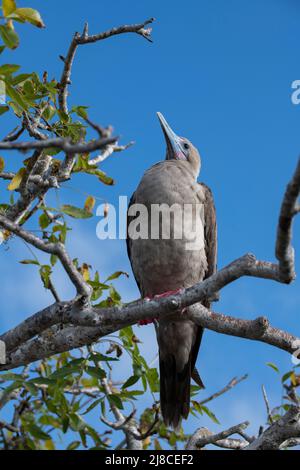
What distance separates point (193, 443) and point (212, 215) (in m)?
2.18

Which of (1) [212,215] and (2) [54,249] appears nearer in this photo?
(2) [54,249]

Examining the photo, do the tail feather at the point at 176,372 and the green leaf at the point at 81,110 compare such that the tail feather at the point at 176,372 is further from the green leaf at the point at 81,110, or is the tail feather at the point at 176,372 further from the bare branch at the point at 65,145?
the bare branch at the point at 65,145

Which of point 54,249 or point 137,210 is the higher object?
point 137,210

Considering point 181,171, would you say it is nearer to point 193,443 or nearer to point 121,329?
point 121,329

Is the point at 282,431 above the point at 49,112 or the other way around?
the other way around

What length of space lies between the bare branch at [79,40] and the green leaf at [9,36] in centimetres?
194

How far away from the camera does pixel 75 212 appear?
14.7 feet

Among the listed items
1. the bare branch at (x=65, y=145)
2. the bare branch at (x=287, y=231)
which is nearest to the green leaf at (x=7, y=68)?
the bare branch at (x=65, y=145)

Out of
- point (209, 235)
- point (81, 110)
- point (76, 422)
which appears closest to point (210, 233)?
point (209, 235)

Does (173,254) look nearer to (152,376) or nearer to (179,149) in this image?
(152,376)

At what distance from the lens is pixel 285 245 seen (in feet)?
11.9

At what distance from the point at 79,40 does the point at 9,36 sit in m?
2.07
